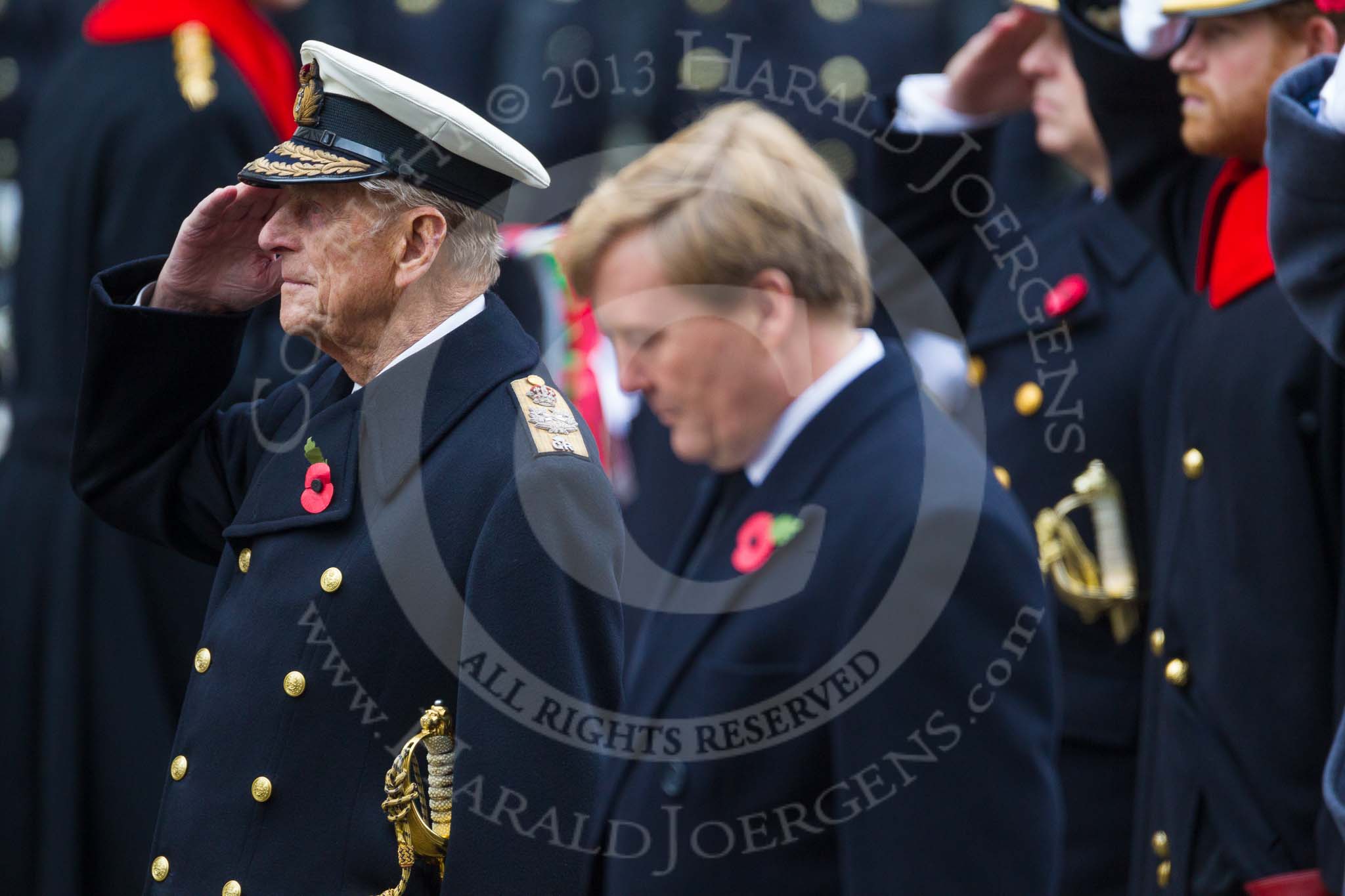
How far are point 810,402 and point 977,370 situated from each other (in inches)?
60.5

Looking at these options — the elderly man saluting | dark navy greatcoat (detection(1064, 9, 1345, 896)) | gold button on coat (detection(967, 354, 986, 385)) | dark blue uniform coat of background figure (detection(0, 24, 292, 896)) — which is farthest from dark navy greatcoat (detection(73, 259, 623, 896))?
gold button on coat (detection(967, 354, 986, 385))

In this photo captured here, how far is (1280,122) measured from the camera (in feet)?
8.94

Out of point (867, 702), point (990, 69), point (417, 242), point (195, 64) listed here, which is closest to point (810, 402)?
point (867, 702)

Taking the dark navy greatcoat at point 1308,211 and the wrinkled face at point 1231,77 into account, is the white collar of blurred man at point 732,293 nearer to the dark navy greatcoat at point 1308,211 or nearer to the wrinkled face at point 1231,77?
the dark navy greatcoat at point 1308,211

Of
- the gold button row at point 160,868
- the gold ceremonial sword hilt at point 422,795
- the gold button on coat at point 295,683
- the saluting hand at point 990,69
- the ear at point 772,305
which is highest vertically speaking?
the saluting hand at point 990,69

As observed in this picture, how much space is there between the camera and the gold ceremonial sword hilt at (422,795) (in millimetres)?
2312

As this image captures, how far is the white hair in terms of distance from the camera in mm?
2447

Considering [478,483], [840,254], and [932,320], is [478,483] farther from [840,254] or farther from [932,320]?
[932,320]

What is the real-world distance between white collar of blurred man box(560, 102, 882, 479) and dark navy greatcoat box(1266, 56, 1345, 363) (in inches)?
24.9

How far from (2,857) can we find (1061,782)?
220 centimetres

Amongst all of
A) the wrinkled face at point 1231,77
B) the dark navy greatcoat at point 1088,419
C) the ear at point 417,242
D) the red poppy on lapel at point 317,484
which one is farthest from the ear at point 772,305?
the dark navy greatcoat at point 1088,419

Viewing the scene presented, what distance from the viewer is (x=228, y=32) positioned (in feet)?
14.0

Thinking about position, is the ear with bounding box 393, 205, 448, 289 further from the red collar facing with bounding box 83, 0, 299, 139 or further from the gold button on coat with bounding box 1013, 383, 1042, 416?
the gold button on coat with bounding box 1013, 383, 1042, 416

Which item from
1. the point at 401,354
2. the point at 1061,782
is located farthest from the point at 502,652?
the point at 1061,782
